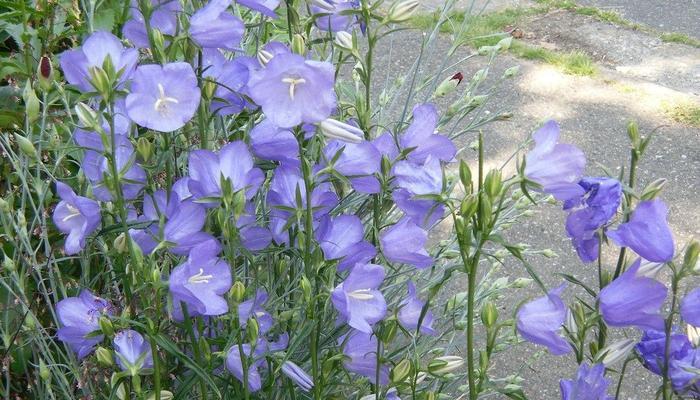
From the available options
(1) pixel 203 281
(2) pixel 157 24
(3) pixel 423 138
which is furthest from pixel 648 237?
(2) pixel 157 24

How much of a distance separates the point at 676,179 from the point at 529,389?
1347mm

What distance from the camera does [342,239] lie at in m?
1.17

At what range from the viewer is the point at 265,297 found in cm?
Answer: 130

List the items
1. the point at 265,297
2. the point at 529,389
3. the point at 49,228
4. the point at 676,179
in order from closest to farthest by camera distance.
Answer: the point at 265,297 < the point at 49,228 < the point at 529,389 < the point at 676,179

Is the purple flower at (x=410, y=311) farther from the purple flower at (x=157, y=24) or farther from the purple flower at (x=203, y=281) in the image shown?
the purple flower at (x=157, y=24)

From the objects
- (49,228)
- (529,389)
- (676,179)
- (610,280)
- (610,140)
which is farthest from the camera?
(610,140)

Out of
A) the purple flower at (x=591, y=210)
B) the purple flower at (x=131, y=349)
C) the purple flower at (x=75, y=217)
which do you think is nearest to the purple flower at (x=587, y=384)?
the purple flower at (x=591, y=210)

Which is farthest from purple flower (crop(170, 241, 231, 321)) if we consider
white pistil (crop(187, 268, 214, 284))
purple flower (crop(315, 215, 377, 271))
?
purple flower (crop(315, 215, 377, 271))

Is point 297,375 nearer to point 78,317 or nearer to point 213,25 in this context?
point 78,317

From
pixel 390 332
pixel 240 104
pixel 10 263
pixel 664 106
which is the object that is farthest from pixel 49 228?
pixel 664 106

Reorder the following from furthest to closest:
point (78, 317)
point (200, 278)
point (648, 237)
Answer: point (78, 317)
point (200, 278)
point (648, 237)

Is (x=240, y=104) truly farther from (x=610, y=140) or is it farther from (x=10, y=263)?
(x=610, y=140)

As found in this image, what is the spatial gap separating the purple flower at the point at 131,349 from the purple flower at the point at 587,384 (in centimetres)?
54

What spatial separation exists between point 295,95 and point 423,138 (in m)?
0.24
